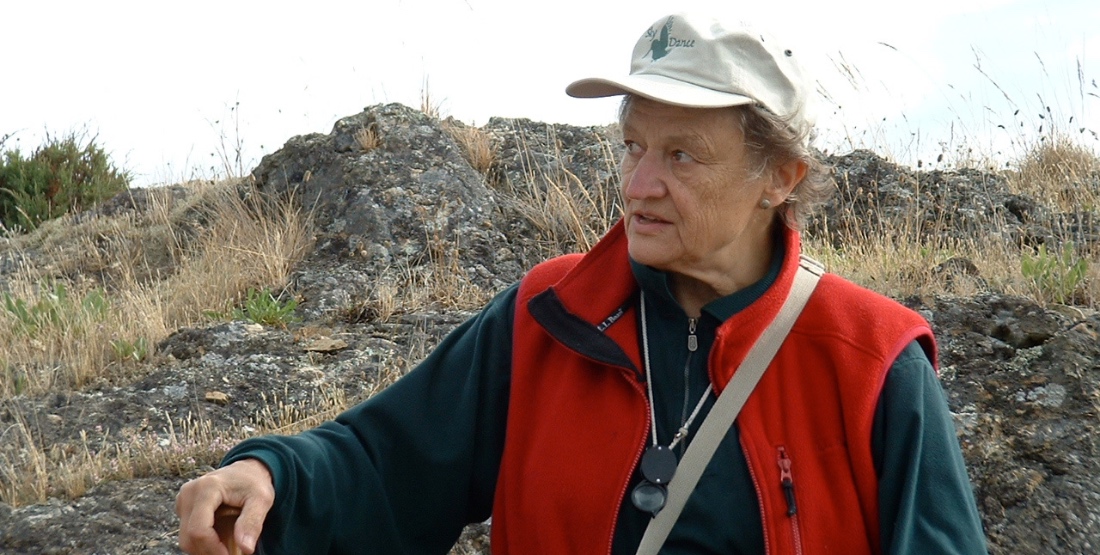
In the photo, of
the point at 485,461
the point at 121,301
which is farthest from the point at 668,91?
the point at 121,301

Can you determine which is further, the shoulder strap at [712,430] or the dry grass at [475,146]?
the dry grass at [475,146]

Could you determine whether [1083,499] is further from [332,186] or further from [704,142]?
[332,186]

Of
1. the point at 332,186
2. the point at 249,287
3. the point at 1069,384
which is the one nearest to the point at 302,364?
the point at 249,287

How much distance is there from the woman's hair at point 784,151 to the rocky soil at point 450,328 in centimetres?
75

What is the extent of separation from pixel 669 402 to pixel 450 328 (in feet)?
8.74

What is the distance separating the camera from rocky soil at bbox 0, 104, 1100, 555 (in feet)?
11.0

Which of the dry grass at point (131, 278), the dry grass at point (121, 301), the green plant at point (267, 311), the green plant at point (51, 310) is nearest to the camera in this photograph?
the dry grass at point (121, 301)

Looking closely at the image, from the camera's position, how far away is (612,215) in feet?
21.3

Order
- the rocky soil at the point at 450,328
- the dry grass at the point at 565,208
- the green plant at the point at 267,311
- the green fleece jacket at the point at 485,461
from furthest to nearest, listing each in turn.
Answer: the dry grass at the point at 565,208
the green plant at the point at 267,311
the rocky soil at the point at 450,328
the green fleece jacket at the point at 485,461

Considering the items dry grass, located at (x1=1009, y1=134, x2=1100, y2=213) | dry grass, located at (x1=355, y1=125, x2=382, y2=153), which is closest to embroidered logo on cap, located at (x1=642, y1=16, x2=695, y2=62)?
dry grass, located at (x1=355, y1=125, x2=382, y2=153)

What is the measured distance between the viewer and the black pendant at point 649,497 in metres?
2.25

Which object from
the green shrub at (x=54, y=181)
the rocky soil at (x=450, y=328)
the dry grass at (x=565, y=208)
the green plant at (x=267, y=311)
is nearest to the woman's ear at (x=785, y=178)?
the rocky soil at (x=450, y=328)

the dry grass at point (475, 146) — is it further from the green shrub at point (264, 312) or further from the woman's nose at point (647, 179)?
the woman's nose at point (647, 179)

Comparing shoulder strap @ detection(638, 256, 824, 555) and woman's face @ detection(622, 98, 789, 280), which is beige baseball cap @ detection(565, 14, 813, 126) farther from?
shoulder strap @ detection(638, 256, 824, 555)
